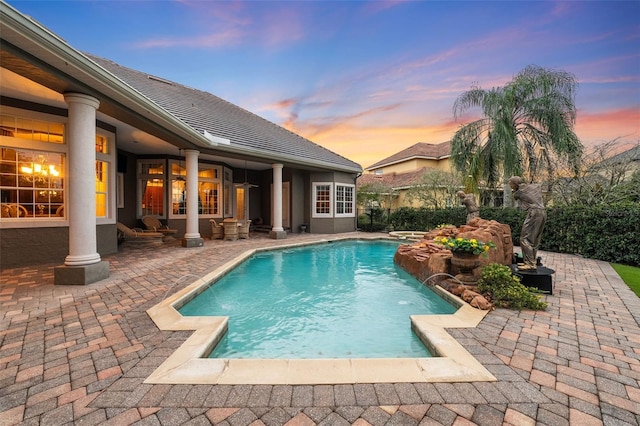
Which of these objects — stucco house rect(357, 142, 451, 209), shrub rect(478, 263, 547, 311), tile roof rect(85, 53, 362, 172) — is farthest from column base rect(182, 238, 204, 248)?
stucco house rect(357, 142, 451, 209)

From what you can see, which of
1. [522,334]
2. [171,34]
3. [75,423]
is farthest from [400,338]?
[171,34]

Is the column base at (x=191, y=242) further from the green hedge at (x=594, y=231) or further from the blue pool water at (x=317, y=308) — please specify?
the green hedge at (x=594, y=231)

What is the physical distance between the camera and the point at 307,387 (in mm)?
2070

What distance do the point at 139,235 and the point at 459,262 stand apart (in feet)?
32.6

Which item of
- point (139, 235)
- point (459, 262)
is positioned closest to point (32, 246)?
point (139, 235)

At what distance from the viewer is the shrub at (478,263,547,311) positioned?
3883 mm

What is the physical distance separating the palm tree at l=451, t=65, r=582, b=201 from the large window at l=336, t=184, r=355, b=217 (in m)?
5.77

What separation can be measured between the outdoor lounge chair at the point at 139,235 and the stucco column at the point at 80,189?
16.5 ft

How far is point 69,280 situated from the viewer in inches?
185

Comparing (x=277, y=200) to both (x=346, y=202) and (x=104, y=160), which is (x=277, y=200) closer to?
(x=346, y=202)

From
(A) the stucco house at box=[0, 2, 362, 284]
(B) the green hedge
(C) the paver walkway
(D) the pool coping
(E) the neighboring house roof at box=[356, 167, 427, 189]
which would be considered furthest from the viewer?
(E) the neighboring house roof at box=[356, 167, 427, 189]

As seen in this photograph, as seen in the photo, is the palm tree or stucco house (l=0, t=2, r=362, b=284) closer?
stucco house (l=0, t=2, r=362, b=284)

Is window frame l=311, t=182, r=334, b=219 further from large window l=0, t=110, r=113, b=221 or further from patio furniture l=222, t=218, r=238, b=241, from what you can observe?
large window l=0, t=110, r=113, b=221

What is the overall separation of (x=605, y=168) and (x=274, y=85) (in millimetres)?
14857
